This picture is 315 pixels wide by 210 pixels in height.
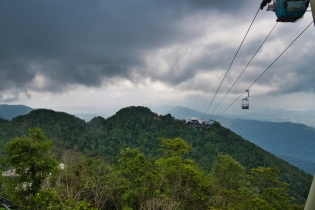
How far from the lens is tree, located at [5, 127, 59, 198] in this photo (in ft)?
37.0

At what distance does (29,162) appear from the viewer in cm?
1127

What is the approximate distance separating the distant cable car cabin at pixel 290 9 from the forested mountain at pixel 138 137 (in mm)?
58343

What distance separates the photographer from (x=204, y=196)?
2112 cm

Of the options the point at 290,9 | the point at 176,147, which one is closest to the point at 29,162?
the point at 290,9

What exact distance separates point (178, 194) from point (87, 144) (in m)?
59.7

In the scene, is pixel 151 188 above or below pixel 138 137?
above

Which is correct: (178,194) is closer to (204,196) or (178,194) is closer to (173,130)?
(204,196)

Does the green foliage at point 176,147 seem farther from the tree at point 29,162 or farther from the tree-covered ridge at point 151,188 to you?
the tree at point 29,162

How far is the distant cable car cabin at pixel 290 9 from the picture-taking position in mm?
5555

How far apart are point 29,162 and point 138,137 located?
7361 cm

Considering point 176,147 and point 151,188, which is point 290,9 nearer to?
point 151,188

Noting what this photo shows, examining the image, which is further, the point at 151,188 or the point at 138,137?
the point at 138,137

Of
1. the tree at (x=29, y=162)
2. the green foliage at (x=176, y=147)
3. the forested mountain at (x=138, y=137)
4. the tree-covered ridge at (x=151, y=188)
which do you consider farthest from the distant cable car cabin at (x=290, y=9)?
the forested mountain at (x=138, y=137)

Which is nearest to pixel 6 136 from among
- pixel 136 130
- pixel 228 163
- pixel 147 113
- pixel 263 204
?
pixel 136 130
